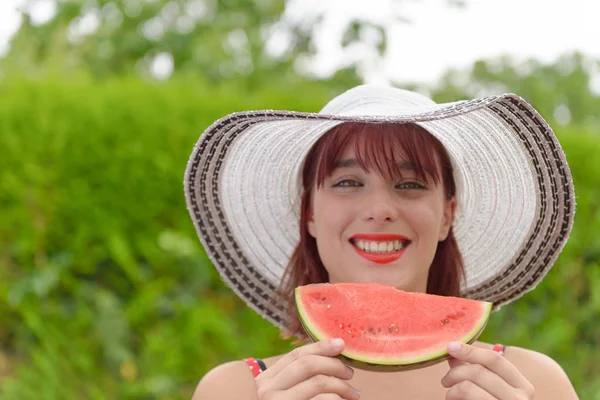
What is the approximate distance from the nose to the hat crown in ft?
0.89

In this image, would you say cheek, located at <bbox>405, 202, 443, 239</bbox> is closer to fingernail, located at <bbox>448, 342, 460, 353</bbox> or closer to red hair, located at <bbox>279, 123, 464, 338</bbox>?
red hair, located at <bbox>279, 123, 464, 338</bbox>

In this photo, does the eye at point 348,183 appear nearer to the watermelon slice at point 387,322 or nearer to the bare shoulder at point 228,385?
the watermelon slice at point 387,322

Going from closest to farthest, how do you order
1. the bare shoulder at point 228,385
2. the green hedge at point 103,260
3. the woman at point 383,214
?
the woman at point 383,214, the bare shoulder at point 228,385, the green hedge at point 103,260

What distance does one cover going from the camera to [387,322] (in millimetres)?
1884

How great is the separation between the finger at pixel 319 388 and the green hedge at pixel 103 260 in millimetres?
2603

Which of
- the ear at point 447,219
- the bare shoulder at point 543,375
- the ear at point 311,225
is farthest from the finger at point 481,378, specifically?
the ear at point 311,225

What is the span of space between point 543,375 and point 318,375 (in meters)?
0.98

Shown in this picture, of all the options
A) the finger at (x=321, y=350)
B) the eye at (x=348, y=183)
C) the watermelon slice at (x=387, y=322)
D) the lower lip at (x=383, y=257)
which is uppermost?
the eye at (x=348, y=183)

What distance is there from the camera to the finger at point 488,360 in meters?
1.61

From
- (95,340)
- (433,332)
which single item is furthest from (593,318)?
(433,332)

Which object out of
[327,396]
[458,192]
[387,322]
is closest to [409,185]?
[458,192]

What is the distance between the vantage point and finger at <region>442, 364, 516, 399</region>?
1.64 meters

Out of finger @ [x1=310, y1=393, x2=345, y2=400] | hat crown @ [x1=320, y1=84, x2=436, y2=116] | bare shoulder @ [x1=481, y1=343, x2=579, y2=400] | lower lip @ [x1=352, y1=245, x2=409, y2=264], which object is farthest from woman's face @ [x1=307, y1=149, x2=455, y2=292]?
finger @ [x1=310, y1=393, x2=345, y2=400]

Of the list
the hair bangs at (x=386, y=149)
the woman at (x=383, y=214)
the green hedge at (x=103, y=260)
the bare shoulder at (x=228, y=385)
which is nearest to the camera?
the woman at (x=383, y=214)
